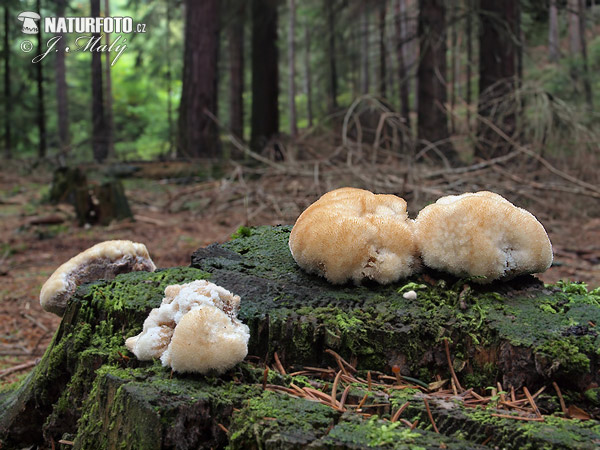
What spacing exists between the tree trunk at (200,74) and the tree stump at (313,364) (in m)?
8.68

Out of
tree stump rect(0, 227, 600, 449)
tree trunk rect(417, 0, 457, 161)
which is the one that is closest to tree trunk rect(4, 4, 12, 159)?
tree trunk rect(417, 0, 457, 161)

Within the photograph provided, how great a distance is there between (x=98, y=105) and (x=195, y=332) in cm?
1426

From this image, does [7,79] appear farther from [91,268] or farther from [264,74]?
[91,268]

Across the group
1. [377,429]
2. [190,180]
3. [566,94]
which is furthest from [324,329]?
[566,94]

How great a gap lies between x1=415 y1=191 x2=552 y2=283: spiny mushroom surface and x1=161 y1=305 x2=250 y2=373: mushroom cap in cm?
79

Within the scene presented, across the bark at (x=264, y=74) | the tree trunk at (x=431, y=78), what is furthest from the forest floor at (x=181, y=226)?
the bark at (x=264, y=74)

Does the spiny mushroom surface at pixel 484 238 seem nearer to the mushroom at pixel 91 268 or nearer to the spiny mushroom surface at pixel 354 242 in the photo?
the spiny mushroom surface at pixel 354 242

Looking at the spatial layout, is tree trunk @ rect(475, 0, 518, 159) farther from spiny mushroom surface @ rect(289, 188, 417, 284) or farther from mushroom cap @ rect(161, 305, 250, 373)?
mushroom cap @ rect(161, 305, 250, 373)

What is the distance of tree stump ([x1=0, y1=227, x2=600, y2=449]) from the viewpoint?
1.37 m

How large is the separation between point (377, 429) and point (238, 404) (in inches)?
16.3

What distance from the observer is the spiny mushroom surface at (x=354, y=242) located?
6.03ft

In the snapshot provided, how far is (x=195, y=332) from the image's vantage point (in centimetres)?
154

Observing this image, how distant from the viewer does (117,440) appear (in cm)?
154

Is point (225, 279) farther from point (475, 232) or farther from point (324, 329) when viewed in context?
point (475, 232)
